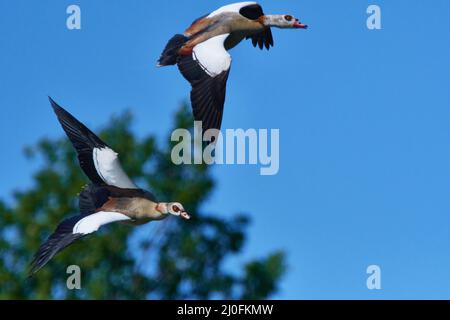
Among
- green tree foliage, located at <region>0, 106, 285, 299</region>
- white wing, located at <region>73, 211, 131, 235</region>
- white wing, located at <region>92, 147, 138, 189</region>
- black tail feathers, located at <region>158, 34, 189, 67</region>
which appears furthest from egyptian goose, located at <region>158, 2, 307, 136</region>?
green tree foliage, located at <region>0, 106, 285, 299</region>

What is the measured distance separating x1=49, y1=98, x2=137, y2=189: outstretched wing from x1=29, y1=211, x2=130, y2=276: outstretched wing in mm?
639

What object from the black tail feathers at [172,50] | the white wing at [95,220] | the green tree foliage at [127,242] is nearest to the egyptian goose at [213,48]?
the black tail feathers at [172,50]

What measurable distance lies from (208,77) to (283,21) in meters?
1.49

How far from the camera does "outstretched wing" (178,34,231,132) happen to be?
47.8 ft

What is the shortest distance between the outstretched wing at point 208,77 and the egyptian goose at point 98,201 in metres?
0.85

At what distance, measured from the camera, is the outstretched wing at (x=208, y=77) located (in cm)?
1458

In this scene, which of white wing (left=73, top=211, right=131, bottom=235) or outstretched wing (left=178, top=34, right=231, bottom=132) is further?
outstretched wing (left=178, top=34, right=231, bottom=132)

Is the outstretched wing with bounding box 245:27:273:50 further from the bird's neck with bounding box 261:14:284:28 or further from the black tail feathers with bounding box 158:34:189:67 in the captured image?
the black tail feathers with bounding box 158:34:189:67

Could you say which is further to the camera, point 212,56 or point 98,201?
point 212,56

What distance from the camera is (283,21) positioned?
16062 mm

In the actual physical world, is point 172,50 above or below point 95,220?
above

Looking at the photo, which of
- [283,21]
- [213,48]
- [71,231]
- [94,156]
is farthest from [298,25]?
[71,231]

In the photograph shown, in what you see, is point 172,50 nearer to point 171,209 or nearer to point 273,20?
point 273,20
